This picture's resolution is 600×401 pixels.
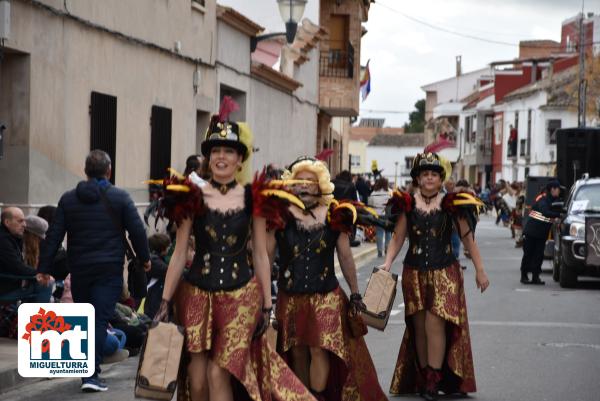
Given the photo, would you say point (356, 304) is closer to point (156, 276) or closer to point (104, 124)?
point (156, 276)

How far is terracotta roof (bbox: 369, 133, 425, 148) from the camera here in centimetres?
13262

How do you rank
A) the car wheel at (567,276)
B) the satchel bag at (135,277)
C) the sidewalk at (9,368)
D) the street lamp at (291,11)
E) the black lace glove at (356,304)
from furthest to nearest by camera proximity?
the street lamp at (291,11) → the car wheel at (567,276) → the satchel bag at (135,277) → the sidewalk at (9,368) → the black lace glove at (356,304)

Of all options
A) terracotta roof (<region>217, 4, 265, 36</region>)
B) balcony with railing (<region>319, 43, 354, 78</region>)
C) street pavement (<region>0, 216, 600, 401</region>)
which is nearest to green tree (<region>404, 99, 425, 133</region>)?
balcony with railing (<region>319, 43, 354, 78</region>)

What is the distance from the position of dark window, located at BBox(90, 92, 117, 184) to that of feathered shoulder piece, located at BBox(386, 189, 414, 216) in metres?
8.15

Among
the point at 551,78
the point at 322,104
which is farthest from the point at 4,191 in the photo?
the point at 551,78

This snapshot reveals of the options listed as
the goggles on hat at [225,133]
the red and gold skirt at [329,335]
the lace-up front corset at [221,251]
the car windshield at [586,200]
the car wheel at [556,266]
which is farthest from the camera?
the car wheel at [556,266]

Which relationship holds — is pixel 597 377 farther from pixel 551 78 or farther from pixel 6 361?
pixel 551 78

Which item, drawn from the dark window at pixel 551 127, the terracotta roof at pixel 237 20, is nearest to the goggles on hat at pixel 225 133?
the terracotta roof at pixel 237 20

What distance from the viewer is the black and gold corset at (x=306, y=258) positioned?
869 centimetres

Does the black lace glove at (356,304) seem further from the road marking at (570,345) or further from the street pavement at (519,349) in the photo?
the road marking at (570,345)

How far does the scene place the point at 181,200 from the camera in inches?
295

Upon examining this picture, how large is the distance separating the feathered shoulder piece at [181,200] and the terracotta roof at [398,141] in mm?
125378

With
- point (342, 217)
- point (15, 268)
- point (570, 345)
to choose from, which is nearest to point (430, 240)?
point (342, 217)

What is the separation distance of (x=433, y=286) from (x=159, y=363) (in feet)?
10.9
